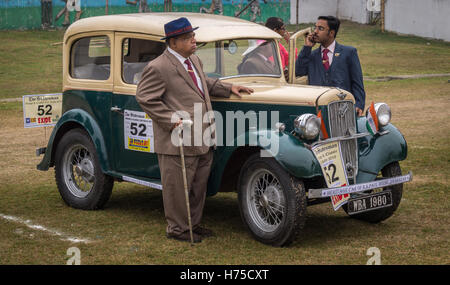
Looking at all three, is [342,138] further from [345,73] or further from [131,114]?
[131,114]

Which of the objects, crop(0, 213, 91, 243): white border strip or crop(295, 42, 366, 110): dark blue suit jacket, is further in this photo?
crop(295, 42, 366, 110): dark blue suit jacket

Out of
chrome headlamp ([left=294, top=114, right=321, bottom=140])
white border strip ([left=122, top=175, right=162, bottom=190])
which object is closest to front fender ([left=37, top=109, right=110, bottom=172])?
white border strip ([left=122, top=175, right=162, bottom=190])

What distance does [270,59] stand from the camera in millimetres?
7301

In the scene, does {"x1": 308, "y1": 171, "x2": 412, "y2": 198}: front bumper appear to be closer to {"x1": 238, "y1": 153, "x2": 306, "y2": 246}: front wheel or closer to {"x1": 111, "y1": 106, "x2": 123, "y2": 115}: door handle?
{"x1": 238, "y1": 153, "x2": 306, "y2": 246}: front wheel

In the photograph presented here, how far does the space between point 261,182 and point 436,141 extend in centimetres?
573

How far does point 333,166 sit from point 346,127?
48 centimetres

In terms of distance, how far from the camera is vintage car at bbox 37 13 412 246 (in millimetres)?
6031

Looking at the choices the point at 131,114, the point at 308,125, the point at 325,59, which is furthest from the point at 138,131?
the point at 325,59

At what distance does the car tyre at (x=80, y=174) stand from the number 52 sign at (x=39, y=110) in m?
0.74

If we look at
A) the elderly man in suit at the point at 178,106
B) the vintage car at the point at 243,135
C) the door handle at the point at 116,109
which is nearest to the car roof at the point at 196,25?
the vintage car at the point at 243,135

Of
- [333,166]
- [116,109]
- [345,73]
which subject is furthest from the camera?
[345,73]

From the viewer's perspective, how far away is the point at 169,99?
627cm

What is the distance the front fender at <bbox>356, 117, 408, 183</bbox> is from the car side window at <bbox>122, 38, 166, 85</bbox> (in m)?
2.17
